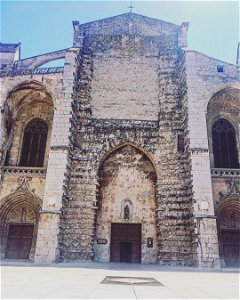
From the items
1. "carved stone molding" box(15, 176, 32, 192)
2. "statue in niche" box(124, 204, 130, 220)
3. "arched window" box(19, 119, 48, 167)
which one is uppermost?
"arched window" box(19, 119, 48, 167)

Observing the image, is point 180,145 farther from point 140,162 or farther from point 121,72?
point 121,72

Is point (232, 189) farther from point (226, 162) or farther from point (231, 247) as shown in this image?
point (231, 247)

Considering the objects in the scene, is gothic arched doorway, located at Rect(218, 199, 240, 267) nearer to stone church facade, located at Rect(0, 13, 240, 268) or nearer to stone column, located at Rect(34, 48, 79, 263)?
stone church facade, located at Rect(0, 13, 240, 268)

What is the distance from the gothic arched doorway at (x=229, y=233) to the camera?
1320cm

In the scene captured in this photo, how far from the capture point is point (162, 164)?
47.2 ft

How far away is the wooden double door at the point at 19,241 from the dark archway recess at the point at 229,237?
8.98 metres

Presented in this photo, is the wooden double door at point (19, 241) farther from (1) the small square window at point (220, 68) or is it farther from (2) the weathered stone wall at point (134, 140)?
(1) the small square window at point (220, 68)

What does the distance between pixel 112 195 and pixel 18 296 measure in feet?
37.2

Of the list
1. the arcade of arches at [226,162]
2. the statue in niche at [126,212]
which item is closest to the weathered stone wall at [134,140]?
the statue in niche at [126,212]

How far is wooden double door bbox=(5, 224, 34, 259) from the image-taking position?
44.0ft

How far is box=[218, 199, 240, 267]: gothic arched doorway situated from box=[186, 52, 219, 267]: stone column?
6.26 feet

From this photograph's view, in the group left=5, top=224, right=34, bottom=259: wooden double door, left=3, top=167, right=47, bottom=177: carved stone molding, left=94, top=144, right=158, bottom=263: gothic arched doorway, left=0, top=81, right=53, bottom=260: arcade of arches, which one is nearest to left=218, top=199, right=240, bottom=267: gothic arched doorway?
left=94, top=144, right=158, bottom=263: gothic arched doorway

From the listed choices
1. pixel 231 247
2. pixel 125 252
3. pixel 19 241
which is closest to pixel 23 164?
pixel 19 241

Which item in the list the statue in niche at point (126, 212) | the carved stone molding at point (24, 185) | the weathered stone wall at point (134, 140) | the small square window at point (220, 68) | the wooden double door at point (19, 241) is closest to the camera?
the weathered stone wall at point (134, 140)
